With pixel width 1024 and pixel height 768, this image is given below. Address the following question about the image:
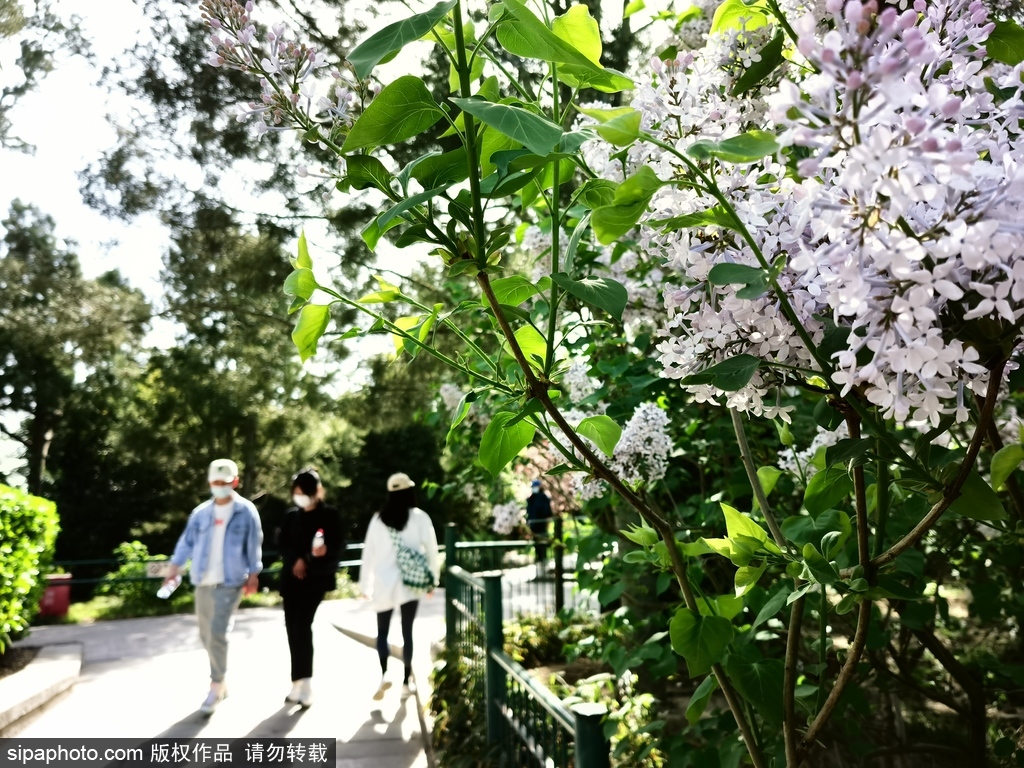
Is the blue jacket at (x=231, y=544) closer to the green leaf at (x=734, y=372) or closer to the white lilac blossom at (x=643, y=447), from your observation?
the white lilac blossom at (x=643, y=447)

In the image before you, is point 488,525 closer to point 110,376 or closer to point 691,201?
point 110,376

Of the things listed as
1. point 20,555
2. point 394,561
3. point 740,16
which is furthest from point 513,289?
point 20,555

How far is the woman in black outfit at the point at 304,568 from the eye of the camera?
5.67 meters

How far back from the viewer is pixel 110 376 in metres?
17.2

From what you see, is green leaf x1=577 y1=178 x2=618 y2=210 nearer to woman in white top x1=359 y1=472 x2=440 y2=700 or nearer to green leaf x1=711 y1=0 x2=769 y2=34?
green leaf x1=711 y1=0 x2=769 y2=34

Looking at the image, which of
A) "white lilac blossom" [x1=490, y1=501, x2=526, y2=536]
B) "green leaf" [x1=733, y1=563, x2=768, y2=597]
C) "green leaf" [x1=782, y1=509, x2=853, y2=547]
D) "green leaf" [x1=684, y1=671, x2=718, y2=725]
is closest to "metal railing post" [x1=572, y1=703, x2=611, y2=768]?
"green leaf" [x1=684, y1=671, x2=718, y2=725]

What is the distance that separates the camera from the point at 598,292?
871 millimetres

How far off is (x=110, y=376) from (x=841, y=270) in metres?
18.9

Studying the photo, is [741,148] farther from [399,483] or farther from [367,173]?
[399,483]

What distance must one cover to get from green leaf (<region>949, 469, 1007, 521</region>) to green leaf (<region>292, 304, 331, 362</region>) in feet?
2.34

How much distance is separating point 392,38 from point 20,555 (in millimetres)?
7408

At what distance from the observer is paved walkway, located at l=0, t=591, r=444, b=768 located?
514cm

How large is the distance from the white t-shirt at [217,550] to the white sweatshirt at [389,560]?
101cm

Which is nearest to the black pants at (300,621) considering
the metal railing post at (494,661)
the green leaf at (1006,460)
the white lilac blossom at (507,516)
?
the white lilac blossom at (507,516)
